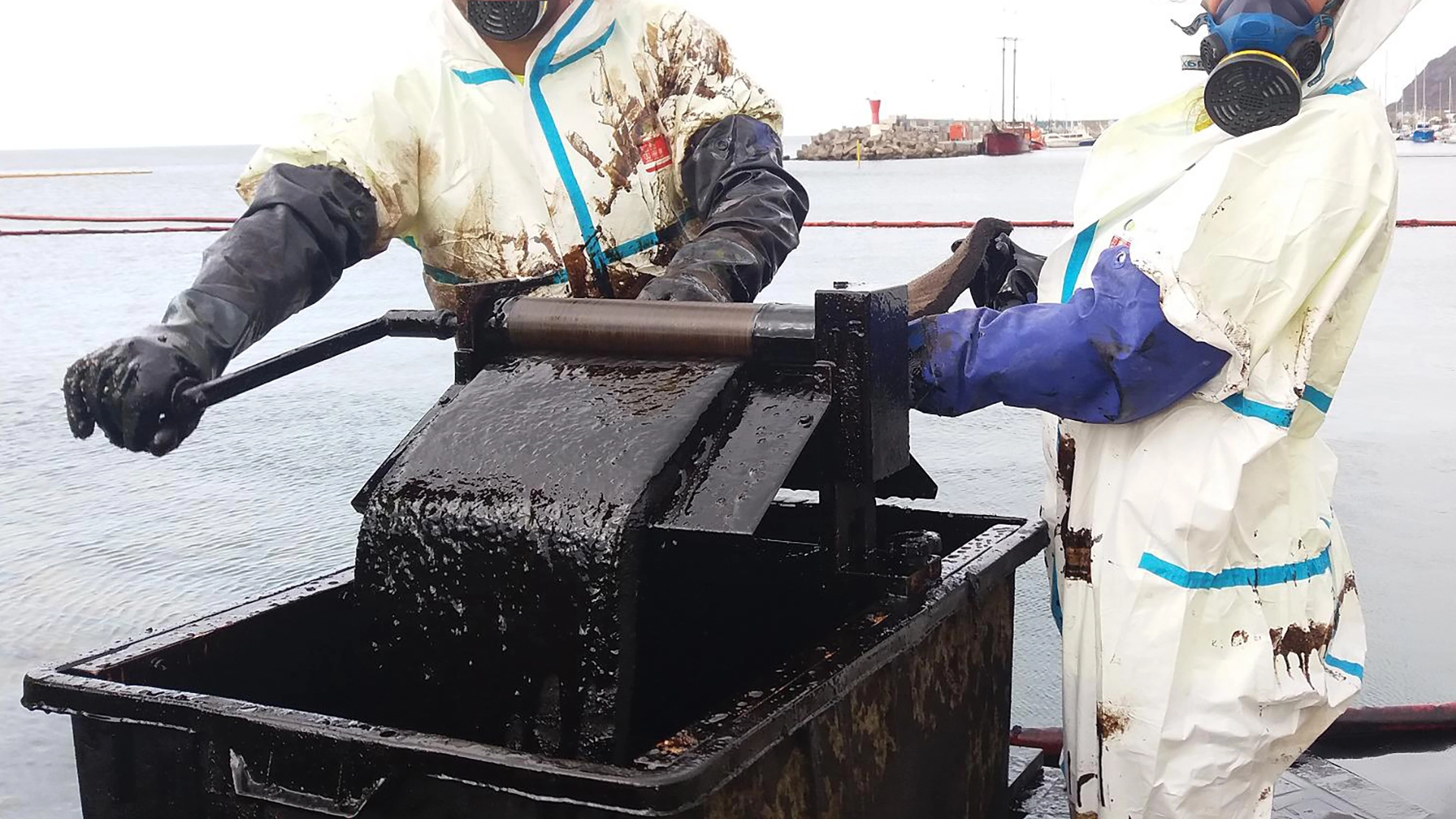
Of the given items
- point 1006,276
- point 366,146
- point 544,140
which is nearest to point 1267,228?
point 1006,276

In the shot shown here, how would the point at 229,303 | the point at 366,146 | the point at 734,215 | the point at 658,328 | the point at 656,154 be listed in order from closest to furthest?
the point at 658,328 → the point at 229,303 → the point at 734,215 → the point at 366,146 → the point at 656,154

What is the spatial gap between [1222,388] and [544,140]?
4.37 feet

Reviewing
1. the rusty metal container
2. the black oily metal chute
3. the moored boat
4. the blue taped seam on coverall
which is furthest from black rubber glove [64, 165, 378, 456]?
the moored boat

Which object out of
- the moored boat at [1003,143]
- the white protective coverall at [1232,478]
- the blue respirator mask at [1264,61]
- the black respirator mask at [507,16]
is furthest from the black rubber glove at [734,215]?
the moored boat at [1003,143]

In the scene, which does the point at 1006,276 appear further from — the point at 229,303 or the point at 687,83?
the point at 229,303

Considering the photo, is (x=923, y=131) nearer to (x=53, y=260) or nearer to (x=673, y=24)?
(x=53, y=260)

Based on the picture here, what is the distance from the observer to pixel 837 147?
80.2 m

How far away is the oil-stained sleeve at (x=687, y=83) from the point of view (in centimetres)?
263

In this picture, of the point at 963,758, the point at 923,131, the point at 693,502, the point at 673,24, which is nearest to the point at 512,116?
the point at 673,24

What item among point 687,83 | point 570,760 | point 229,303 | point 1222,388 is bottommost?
point 570,760

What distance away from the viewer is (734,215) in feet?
7.91

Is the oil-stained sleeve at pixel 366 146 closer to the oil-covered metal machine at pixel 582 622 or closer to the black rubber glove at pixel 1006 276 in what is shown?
the oil-covered metal machine at pixel 582 622

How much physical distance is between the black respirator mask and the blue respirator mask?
1195mm

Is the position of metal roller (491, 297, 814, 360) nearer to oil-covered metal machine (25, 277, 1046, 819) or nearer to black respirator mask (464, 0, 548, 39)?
oil-covered metal machine (25, 277, 1046, 819)
